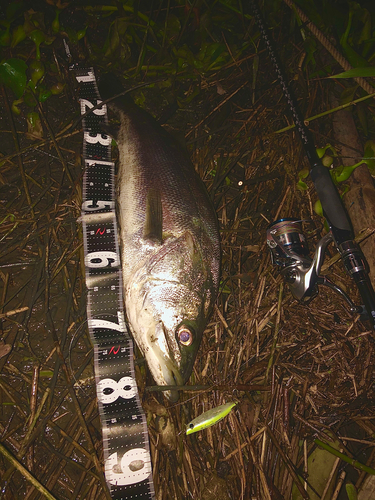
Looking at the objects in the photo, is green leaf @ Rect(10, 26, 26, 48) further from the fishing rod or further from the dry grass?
the fishing rod

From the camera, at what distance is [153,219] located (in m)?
2.70

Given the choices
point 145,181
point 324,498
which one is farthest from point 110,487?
point 145,181

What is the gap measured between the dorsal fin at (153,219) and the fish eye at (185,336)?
811 mm

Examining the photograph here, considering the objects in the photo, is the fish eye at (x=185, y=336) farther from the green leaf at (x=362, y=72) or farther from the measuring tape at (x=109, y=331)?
the green leaf at (x=362, y=72)

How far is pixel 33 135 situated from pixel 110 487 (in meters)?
3.72

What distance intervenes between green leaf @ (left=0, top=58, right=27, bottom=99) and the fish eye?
3.27 meters

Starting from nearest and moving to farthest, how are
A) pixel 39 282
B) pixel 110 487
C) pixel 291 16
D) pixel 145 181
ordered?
1. pixel 110 487
2. pixel 145 181
3. pixel 39 282
4. pixel 291 16

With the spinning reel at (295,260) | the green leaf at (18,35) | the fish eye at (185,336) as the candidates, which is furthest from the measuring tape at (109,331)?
the spinning reel at (295,260)

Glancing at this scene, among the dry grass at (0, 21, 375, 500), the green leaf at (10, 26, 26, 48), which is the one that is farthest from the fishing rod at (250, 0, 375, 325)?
the green leaf at (10, 26, 26, 48)

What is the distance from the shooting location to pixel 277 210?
3.24 m

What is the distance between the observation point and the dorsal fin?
2.66 meters

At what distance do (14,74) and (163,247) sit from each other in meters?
2.71

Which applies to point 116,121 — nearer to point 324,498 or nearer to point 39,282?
point 39,282

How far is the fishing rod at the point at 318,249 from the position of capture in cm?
238
